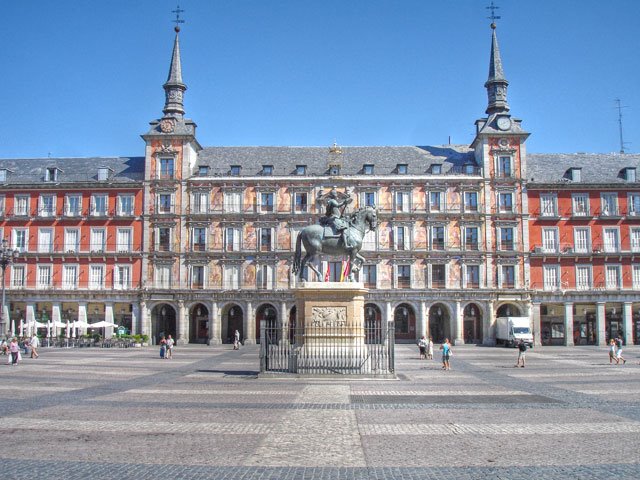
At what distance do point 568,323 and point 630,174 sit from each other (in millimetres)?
15687

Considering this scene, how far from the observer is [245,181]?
198ft

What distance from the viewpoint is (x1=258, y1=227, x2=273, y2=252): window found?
59.8 metres

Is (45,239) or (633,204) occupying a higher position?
(633,204)

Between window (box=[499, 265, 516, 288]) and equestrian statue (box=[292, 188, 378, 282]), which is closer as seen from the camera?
equestrian statue (box=[292, 188, 378, 282])

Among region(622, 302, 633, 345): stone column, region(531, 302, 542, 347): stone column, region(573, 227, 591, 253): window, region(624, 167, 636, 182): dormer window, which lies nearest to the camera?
region(622, 302, 633, 345): stone column

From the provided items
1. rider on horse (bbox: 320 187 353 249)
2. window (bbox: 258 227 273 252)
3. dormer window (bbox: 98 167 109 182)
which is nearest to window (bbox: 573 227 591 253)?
window (bbox: 258 227 273 252)

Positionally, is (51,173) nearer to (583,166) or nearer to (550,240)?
(550,240)

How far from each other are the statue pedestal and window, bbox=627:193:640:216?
44209 millimetres

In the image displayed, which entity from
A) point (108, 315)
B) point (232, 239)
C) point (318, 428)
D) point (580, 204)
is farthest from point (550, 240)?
point (318, 428)

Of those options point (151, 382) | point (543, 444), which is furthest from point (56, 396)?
point (543, 444)

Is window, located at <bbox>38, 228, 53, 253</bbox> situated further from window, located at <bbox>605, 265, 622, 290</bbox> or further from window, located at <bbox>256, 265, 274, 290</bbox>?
window, located at <bbox>605, 265, 622, 290</bbox>

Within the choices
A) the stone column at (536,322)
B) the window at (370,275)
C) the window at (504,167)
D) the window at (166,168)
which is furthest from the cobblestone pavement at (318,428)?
the window at (166,168)

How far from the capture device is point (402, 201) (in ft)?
197

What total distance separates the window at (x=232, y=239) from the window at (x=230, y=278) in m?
1.73
